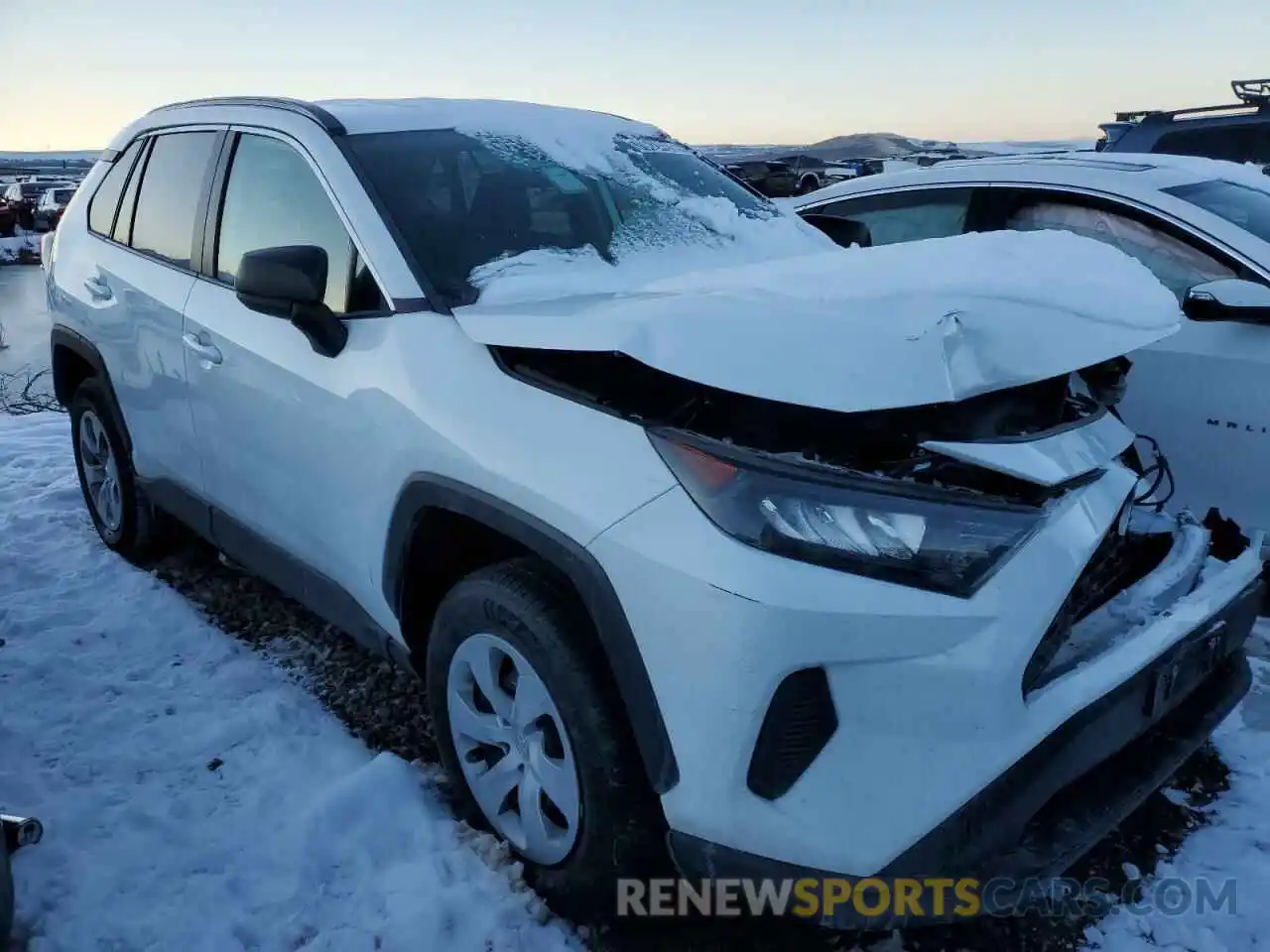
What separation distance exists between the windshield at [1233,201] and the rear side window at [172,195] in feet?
11.5

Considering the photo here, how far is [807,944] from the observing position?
86.9 inches

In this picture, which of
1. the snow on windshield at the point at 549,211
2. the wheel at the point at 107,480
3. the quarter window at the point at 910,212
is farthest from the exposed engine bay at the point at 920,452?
the wheel at the point at 107,480

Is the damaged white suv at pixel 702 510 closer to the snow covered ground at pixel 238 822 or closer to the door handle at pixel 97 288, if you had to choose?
the snow covered ground at pixel 238 822

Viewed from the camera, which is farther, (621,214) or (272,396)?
(621,214)

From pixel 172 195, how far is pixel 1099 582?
10.7 feet

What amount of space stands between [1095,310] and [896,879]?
1.22 m

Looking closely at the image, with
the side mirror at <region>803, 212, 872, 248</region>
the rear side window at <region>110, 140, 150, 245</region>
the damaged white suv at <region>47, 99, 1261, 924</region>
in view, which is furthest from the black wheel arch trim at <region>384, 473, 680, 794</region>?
the rear side window at <region>110, 140, 150, 245</region>

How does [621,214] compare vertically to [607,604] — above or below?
above

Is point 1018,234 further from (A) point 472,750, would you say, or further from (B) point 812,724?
(A) point 472,750

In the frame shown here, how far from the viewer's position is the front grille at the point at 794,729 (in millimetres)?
1685

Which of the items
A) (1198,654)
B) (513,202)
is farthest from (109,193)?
(1198,654)

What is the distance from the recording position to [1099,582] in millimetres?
2316

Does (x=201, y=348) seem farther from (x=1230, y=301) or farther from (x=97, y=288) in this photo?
(x=1230, y=301)

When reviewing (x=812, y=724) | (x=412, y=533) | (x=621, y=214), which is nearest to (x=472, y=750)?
(x=412, y=533)
